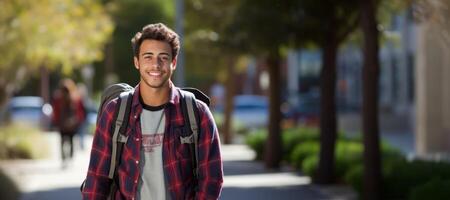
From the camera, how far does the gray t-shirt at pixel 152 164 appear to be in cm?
501

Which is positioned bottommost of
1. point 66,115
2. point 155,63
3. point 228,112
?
point 228,112

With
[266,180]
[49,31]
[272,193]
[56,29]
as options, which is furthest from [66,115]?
[272,193]

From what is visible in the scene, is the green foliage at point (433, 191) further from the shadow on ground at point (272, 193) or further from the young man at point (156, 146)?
the young man at point (156, 146)

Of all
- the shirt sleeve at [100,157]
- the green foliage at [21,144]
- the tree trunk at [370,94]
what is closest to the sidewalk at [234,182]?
the green foliage at [21,144]

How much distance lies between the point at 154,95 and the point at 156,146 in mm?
257

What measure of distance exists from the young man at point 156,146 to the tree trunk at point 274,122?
1595cm

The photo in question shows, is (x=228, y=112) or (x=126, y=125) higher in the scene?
(x=126, y=125)

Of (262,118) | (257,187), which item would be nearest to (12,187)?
(257,187)

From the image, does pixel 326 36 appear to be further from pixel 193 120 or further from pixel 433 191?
pixel 193 120

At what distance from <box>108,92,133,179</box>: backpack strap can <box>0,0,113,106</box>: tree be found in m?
15.2

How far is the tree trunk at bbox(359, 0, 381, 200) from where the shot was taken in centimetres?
1346

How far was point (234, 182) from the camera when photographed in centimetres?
1783

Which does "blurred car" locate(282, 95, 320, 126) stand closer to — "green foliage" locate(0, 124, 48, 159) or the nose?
"green foliage" locate(0, 124, 48, 159)

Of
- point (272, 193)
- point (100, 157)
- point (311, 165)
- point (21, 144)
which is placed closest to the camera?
point (100, 157)
